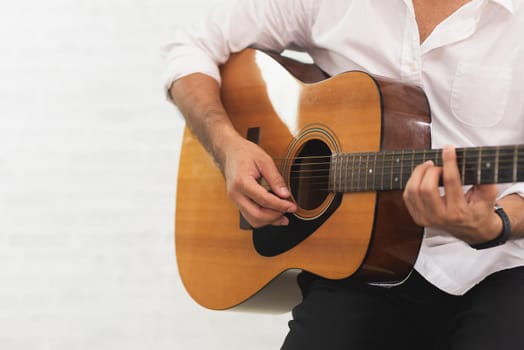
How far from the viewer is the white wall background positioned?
218 cm

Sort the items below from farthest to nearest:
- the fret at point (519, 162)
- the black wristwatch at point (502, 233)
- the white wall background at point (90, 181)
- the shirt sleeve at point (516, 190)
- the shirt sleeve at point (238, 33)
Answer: the white wall background at point (90, 181), the shirt sleeve at point (238, 33), the shirt sleeve at point (516, 190), the black wristwatch at point (502, 233), the fret at point (519, 162)

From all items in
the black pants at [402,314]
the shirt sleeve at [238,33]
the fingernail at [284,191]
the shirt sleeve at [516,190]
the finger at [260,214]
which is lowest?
the black pants at [402,314]

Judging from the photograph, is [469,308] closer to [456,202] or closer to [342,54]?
[456,202]

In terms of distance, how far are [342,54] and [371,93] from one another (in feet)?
0.78

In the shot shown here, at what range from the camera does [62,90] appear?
2.28m

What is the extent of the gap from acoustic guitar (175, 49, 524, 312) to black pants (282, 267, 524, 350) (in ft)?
0.15

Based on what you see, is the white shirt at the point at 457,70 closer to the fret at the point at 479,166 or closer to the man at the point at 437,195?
the man at the point at 437,195

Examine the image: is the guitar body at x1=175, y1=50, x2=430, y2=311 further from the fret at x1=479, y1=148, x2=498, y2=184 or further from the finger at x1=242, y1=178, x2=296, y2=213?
the fret at x1=479, y1=148, x2=498, y2=184

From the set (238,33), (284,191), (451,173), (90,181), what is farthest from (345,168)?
(90,181)

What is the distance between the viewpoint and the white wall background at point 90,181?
2180 millimetres

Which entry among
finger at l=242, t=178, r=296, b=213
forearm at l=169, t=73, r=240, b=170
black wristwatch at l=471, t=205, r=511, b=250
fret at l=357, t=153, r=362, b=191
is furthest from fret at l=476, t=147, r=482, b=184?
forearm at l=169, t=73, r=240, b=170

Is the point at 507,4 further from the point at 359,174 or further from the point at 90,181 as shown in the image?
the point at 90,181

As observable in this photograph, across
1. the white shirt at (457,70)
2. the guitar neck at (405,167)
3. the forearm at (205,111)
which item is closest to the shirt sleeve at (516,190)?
the white shirt at (457,70)

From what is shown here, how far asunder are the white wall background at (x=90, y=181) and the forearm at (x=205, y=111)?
2.06ft
